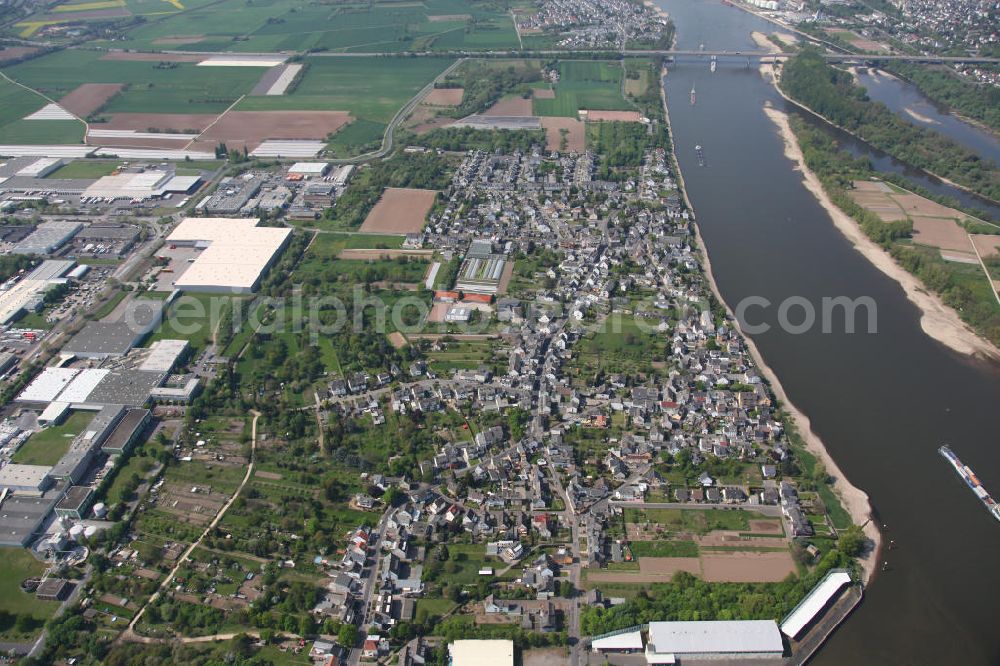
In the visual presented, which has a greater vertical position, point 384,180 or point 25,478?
point 384,180

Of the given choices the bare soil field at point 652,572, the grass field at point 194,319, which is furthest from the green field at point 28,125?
the bare soil field at point 652,572

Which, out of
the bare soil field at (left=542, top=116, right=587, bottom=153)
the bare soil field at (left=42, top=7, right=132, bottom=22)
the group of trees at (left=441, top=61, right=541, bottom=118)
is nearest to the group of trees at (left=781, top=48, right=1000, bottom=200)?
the bare soil field at (left=542, top=116, right=587, bottom=153)

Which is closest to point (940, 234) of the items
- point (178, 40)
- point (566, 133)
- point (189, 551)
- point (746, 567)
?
A: point (566, 133)

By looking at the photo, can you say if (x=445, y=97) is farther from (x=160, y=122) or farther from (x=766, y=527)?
(x=766, y=527)

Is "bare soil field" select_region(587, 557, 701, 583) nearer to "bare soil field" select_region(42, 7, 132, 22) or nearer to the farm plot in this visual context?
the farm plot

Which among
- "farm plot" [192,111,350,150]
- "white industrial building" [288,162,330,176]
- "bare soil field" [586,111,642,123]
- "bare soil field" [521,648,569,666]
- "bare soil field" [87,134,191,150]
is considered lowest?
"bare soil field" [521,648,569,666]
